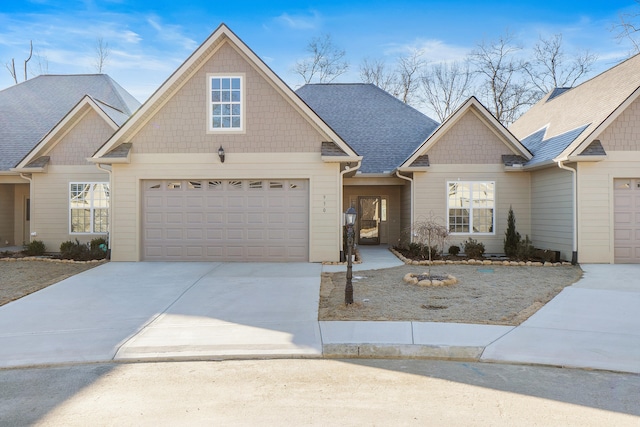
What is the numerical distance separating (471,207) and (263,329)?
1028 centimetres

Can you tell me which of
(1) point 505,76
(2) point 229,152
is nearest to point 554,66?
(1) point 505,76

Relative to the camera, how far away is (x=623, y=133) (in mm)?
12195

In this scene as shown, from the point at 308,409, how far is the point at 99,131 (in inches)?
551

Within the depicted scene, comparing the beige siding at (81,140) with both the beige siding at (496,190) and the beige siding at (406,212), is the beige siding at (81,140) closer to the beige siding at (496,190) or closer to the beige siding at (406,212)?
the beige siding at (406,212)

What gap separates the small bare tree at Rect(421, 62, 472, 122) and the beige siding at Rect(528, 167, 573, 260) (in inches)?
833

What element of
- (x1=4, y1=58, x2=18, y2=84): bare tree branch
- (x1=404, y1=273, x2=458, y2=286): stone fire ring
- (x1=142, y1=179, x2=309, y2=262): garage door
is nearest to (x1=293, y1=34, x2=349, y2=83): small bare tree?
(x1=4, y1=58, x2=18, y2=84): bare tree branch

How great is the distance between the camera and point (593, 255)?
12242mm

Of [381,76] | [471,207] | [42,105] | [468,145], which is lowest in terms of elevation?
[471,207]

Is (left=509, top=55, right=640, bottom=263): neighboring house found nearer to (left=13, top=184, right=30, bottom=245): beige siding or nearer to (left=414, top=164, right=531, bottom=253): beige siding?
(left=414, top=164, right=531, bottom=253): beige siding

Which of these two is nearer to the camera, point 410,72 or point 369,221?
point 369,221

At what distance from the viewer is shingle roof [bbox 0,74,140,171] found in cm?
1670

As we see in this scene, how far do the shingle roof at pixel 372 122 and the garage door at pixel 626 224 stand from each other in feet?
22.7

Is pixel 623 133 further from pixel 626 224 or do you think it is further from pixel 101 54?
pixel 101 54

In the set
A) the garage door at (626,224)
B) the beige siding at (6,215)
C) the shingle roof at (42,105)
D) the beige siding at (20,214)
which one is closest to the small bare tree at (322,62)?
the shingle roof at (42,105)
